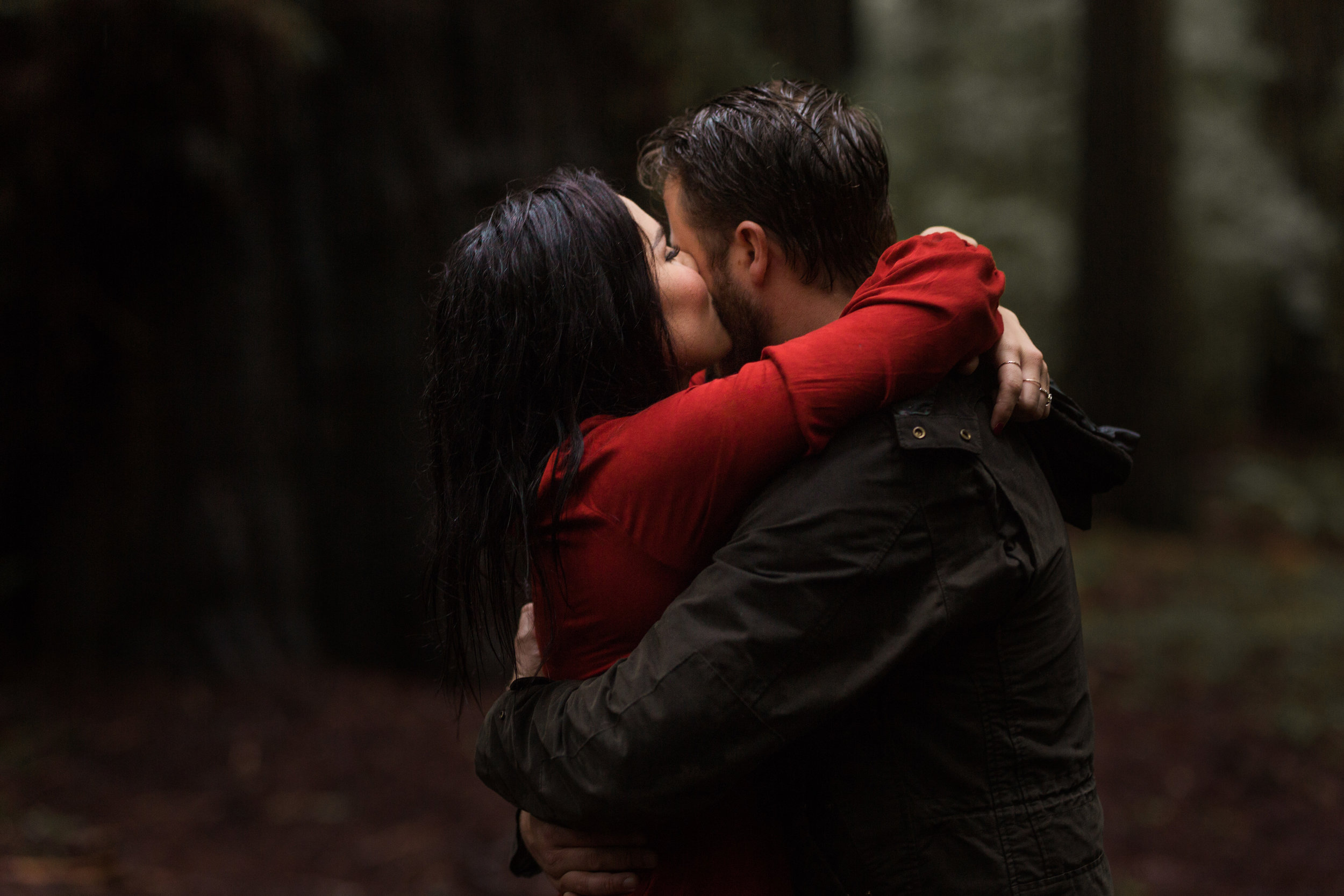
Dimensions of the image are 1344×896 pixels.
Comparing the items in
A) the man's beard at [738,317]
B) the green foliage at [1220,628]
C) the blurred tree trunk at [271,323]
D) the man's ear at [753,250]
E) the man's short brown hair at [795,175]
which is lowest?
the green foliage at [1220,628]

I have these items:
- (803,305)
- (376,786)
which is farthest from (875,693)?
(376,786)

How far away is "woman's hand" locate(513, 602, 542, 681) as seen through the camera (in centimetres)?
212

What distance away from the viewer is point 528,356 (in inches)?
72.7

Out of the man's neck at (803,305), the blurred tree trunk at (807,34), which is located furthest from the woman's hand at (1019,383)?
the blurred tree trunk at (807,34)

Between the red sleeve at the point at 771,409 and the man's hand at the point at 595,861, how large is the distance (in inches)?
18.5

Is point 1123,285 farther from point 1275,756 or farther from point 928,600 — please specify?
point 928,600

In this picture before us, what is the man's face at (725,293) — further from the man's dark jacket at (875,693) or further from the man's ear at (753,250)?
the man's dark jacket at (875,693)

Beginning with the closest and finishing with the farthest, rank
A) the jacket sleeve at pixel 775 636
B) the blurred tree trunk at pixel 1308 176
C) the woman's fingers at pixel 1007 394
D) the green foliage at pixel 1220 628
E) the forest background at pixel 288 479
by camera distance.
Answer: the jacket sleeve at pixel 775 636
the woman's fingers at pixel 1007 394
the forest background at pixel 288 479
the green foliage at pixel 1220 628
the blurred tree trunk at pixel 1308 176

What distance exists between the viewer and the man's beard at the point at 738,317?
2.03 meters

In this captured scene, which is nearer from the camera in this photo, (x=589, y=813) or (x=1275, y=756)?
(x=589, y=813)

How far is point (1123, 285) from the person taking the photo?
10.9 meters

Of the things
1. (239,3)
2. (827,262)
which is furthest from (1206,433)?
(827,262)

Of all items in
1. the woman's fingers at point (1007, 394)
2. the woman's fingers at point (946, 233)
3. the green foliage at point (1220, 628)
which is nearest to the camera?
the woman's fingers at point (1007, 394)

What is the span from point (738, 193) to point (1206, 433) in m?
15.9
